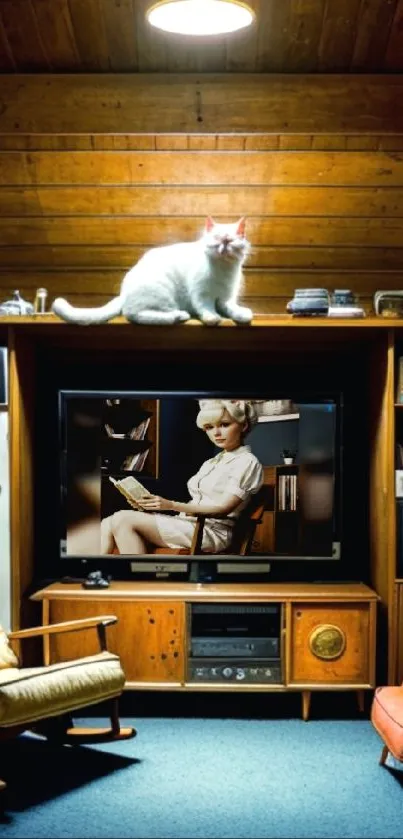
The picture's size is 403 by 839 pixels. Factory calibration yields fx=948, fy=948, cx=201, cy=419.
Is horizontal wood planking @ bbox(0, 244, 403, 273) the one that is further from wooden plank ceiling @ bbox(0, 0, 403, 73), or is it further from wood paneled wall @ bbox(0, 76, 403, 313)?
wooden plank ceiling @ bbox(0, 0, 403, 73)

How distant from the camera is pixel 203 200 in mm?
4086

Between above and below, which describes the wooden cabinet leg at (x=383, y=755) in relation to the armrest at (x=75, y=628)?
below

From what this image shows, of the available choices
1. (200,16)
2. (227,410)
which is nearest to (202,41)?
(200,16)

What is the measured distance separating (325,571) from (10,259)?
2054mm

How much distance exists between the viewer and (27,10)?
3430 mm

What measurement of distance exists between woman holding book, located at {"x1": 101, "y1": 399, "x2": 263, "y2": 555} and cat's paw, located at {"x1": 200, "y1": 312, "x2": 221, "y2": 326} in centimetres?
49

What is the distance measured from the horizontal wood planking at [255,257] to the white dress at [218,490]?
0.88 m

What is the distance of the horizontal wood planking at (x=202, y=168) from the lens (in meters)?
3.90

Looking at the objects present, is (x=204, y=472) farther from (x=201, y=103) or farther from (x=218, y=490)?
(x=201, y=103)

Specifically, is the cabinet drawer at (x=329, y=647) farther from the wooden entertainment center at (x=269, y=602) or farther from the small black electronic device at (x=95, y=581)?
the small black electronic device at (x=95, y=581)

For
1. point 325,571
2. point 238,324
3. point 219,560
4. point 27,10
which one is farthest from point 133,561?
point 27,10

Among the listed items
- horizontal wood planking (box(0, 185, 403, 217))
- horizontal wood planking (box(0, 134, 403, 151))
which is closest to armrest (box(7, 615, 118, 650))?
horizontal wood planking (box(0, 185, 403, 217))

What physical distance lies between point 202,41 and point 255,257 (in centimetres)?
102

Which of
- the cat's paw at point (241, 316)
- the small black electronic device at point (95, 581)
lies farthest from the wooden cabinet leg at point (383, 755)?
the cat's paw at point (241, 316)
